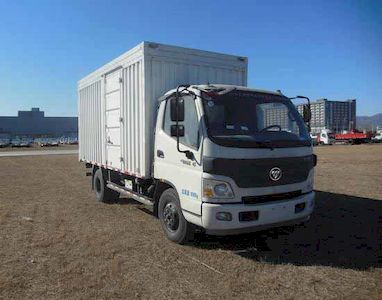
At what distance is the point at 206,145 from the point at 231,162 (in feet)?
1.39

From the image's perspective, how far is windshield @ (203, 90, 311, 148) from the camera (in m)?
6.07

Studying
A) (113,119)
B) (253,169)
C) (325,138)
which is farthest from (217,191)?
(325,138)

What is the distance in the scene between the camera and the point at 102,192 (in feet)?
36.1

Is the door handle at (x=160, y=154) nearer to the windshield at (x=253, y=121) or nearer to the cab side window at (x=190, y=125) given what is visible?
the cab side window at (x=190, y=125)

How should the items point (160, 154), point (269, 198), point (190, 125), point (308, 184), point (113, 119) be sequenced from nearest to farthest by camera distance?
point (269, 198), point (190, 125), point (308, 184), point (160, 154), point (113, 119)

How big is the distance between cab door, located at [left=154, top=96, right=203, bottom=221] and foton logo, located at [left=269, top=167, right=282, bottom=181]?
3.38ft

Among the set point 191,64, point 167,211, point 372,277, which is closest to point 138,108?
point 191,64

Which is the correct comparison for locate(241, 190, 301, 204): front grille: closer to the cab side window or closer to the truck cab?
the truck cab

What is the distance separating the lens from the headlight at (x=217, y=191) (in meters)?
5.87

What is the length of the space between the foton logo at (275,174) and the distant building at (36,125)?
13835cm

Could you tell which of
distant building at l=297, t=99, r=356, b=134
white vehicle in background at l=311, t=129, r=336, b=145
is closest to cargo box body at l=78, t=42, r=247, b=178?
distant building at l=297, t=99, r=356, b=134

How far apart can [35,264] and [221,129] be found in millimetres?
3243

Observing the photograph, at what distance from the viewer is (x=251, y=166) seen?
19.5ft

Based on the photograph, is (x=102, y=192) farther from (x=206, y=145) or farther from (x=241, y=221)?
(x=241, y=221)
